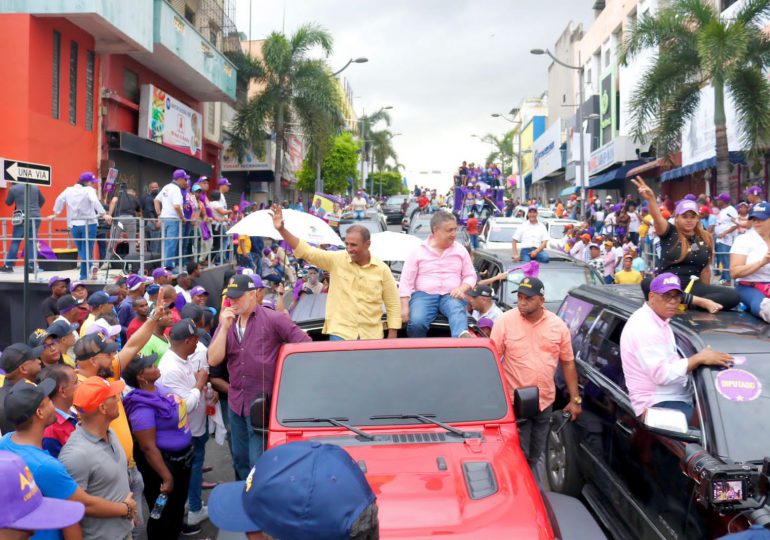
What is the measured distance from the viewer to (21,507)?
9.04 ft

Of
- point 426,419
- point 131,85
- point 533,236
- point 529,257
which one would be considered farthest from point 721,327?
point 131,85

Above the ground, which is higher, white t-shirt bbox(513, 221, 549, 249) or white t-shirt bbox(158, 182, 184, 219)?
white t-shirt bbox(158, 182, 184, 219)

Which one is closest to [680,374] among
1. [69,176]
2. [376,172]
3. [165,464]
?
[165,464]

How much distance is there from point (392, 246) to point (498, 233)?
7596 millimetres

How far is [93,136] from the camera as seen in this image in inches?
728

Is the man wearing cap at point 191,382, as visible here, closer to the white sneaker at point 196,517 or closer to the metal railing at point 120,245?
the white sneaker at point 196,517

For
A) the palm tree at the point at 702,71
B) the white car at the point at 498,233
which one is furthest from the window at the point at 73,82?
the palm tree at the point at 702,71

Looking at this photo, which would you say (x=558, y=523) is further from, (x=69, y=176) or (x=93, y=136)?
(x=93, y=136)

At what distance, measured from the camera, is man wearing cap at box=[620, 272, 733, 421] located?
4438mm

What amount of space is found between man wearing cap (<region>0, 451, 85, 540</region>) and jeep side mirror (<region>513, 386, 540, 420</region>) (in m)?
→ 2.45

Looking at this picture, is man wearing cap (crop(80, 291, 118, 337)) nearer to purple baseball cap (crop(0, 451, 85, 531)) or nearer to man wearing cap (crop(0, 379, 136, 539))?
man wearing cap (crop(0, 379, 136, 539))

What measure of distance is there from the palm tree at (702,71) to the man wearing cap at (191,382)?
1647cm

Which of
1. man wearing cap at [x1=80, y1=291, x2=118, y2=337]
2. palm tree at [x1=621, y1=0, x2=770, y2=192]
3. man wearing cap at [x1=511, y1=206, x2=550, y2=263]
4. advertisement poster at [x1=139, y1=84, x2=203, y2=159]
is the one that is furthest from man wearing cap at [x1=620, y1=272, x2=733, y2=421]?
advertisement poster at [x1=139, y1=84, x2=203, y2=159]

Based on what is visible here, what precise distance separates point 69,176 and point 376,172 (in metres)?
74.0
